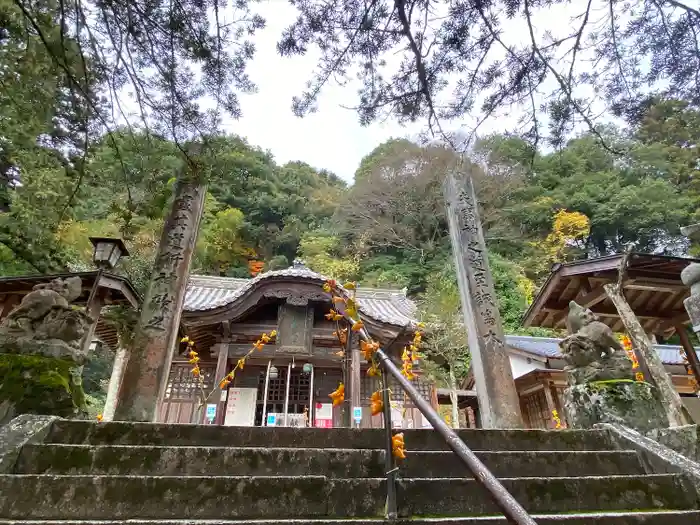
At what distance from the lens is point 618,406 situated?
3072 mm

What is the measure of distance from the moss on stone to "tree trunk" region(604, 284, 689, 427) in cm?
617

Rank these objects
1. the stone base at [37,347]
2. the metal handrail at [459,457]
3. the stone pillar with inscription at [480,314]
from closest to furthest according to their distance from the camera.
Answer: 1. the metal handrail at [459,457]
2. the stone base at [37,347]
3. the stone pillar with inscription at [480,314]

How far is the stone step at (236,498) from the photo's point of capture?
176cm

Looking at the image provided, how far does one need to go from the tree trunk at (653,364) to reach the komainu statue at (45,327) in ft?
20.6

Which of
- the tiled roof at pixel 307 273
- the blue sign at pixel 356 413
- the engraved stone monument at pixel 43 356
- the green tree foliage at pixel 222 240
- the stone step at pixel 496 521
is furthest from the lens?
the green tree foliage at pixel 222 240

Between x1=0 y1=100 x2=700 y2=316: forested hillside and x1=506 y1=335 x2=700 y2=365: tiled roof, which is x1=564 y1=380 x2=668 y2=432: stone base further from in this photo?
x1=0 y1=100 x2=700 y2=316: forested hillside

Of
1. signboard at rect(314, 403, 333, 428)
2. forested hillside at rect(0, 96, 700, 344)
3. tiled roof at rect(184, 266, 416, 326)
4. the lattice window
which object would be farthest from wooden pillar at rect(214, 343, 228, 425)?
the lattice window

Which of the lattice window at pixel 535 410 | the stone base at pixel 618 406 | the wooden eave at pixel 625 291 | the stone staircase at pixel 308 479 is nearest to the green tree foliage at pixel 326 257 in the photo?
the lattice window at pixel 535 410

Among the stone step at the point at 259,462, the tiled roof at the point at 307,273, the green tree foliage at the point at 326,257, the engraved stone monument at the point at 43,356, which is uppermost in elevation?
the green tree foliage at the point at 326,257

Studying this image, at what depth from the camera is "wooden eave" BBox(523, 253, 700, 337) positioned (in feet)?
20.0

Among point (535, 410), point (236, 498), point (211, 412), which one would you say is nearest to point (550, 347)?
point (535, 410)

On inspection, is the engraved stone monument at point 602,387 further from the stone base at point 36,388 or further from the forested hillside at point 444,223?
the forested hillside at point 444,223

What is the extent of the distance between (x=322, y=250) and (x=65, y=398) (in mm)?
19547

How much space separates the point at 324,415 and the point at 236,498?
813cm
